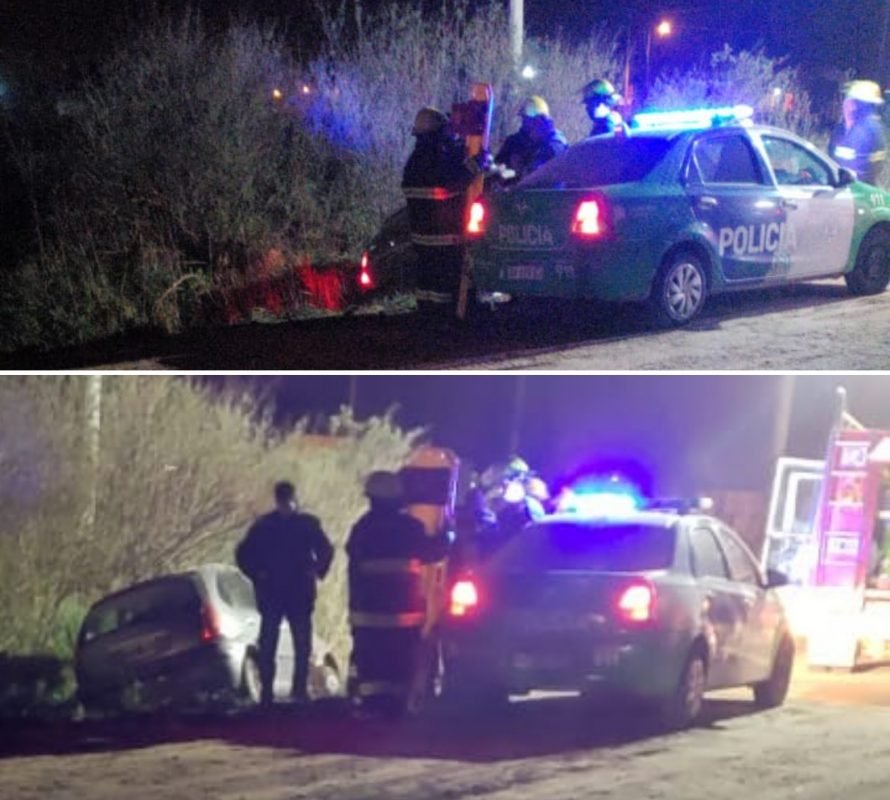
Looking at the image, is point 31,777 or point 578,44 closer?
point 31,777

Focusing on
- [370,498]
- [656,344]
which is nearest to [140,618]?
[370,498]

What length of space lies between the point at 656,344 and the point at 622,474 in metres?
1.12

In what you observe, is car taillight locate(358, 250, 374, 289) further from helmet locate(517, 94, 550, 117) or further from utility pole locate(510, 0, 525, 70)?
utility pole locate(510, 0, 525, 70)

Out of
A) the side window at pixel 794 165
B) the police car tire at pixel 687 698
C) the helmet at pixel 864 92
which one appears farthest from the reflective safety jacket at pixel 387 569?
the helmet at pixel 864 92

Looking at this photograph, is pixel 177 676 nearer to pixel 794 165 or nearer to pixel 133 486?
pixel 133 486

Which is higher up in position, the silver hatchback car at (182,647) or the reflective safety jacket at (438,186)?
the reflective safety jacket at (438,186)

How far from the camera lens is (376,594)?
563 centimetres

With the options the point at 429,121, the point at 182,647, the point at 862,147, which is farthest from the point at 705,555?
the point at 862,147

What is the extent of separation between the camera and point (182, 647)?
18.2 feet

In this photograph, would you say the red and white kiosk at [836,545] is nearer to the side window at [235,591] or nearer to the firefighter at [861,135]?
the side window at [235,591]

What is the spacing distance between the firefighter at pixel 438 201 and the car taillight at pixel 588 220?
664 millimetres

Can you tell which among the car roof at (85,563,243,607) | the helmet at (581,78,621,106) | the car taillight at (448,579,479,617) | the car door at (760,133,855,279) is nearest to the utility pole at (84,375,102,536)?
the car roof at (85,563,243,607)

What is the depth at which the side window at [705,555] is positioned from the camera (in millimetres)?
5520

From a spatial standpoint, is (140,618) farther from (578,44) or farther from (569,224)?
(578,44)
